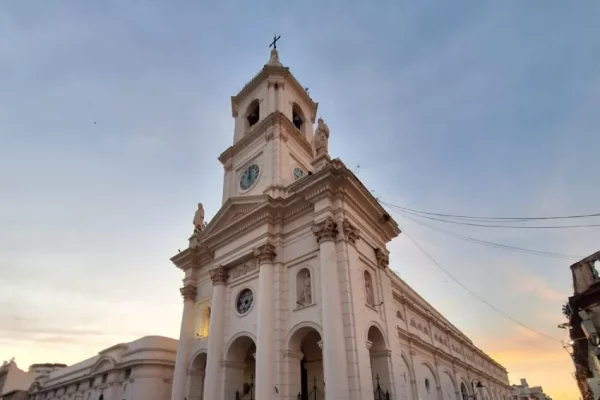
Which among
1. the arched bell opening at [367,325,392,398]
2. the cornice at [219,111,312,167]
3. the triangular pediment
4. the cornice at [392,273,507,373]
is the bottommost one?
the arched bell opening at [367,325,392,398]

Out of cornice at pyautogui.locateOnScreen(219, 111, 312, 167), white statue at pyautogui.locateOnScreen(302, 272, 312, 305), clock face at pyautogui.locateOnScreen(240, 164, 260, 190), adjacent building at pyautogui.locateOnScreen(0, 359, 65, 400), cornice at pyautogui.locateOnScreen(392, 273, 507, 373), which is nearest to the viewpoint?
white statue at pyautogui.locateOnScreen(302, 272, 312, 305)

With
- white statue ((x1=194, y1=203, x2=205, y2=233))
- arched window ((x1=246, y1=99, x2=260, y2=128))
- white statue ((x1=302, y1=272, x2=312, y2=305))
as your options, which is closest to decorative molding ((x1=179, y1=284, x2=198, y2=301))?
white statue ((x1=194, y1=203, x2=205, y2=233))

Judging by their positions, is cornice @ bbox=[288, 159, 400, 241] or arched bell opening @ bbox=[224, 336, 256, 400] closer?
cornice @ bbox=[288, 159, 400, 241]

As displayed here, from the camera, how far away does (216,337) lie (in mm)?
20438

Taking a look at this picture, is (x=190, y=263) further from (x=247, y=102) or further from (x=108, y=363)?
(x=108, y=363)

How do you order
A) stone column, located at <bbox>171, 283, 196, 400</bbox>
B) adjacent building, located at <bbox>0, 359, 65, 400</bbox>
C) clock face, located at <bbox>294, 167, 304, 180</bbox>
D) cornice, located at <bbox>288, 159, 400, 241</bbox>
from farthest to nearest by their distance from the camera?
adjacent building, located at <bbox>0, 359, 65, 400</bbox> → clock face, located at <bbox>294, 167, 304, 180</bbox> → stone column, located at <bbox>171, 283, 196, 400</bbox> → cornice, located at <bbox>288, 159, 400, 241</bbox>

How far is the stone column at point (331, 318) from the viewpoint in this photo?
582 inches

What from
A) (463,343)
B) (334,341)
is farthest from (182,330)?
(463,343)

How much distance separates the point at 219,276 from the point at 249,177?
6825mm

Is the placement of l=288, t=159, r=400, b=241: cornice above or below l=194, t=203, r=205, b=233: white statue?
below

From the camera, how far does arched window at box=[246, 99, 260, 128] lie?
29.4 meters

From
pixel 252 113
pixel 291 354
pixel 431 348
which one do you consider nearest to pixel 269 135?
pixel 252 113

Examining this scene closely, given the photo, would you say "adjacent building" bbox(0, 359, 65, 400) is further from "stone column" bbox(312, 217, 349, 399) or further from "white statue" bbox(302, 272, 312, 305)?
"stone column" bbox(312, 217, 349, 399)

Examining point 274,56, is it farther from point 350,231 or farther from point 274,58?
point 350,231
